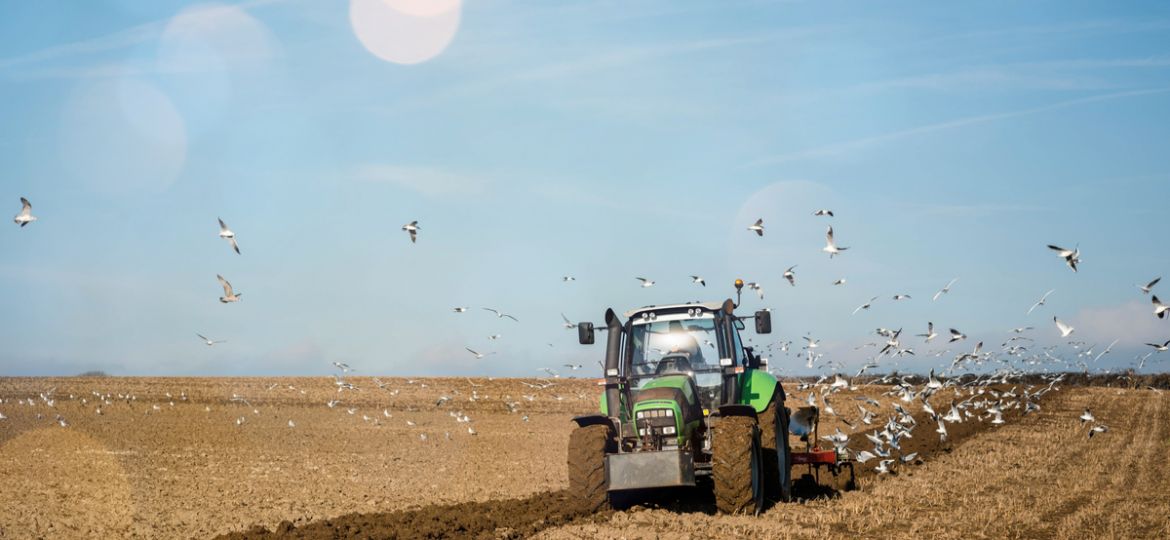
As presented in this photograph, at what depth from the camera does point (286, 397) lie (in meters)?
45.8

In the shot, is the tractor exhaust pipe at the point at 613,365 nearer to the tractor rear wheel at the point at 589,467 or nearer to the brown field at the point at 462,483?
the tractor rear wheel at the point at 589,467

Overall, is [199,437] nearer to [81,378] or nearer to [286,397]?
[286,397]

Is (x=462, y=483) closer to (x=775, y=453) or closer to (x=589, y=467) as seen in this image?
(x=589, y=467)

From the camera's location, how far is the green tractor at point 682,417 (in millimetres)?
11898

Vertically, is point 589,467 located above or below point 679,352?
below

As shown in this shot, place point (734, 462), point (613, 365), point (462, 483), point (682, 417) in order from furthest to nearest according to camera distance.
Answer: point (462, 483)
point (613, 365)
point (682, 417)
point (734, 462)

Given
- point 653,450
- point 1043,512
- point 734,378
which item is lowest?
point 1043,512

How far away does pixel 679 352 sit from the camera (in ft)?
43.8

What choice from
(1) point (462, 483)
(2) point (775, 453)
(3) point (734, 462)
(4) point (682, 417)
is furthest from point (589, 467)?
(1) point (462, 483)

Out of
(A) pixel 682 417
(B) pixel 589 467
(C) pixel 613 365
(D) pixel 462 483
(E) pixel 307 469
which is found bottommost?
A: (D) pixel 462 483

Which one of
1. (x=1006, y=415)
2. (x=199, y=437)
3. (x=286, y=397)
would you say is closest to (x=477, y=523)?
(x=199, y=437)

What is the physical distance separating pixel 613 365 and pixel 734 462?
2.11 metres

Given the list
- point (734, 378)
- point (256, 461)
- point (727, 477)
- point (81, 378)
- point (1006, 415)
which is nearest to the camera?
point (727, 477)

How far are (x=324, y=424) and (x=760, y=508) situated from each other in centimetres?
2251
